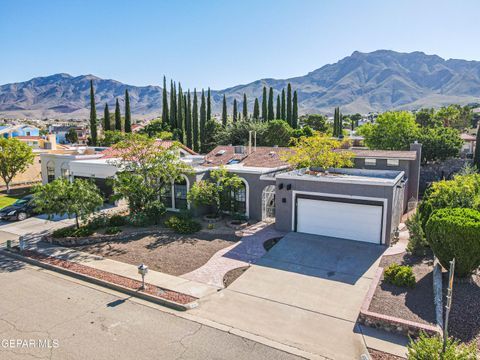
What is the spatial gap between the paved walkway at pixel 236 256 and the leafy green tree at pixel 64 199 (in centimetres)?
768

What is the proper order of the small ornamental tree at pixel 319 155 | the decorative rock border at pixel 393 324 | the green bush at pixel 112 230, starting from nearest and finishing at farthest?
the decorative rock border at pixel 393 324 < the green bush at pixel 112 230 < the small ornamental tree at pixel 319 155

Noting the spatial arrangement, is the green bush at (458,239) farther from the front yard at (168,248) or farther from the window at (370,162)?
the window at (370,162)

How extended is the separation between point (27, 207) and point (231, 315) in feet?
64.8

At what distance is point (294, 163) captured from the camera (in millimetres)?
23703

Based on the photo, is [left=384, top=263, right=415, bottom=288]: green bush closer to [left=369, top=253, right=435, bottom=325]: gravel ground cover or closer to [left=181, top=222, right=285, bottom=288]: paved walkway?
[left=369, top=253, right=435, bottom=325]: gravel ground cover

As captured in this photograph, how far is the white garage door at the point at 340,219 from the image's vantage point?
55.9ft

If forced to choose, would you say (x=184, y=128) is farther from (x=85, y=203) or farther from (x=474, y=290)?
(x=474, y=290)

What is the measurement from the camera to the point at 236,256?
15875 mm

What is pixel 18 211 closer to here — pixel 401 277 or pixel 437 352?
pixel 401 277

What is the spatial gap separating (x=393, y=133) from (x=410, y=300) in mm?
35389

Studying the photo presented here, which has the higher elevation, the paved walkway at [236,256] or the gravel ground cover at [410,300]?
the gravel ground cover at [410,300]

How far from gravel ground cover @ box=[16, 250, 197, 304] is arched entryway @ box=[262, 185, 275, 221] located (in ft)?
33.6

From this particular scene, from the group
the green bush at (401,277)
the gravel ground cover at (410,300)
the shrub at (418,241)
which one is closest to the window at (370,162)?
the shrub at (418,241)

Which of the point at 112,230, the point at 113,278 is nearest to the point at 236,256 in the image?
the point at 113,278
